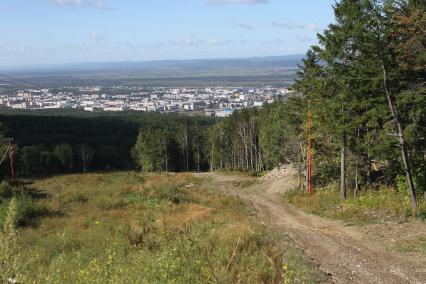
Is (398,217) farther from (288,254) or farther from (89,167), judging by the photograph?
(89,167)

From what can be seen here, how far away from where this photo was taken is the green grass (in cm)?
1666

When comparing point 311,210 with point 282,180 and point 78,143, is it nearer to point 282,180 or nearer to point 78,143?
point 282,180

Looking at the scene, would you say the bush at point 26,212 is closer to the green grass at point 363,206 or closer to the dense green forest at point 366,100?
the green grass at point 363,206

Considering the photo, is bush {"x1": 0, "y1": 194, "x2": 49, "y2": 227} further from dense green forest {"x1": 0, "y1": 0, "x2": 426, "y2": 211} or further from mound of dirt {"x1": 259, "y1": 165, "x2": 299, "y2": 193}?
mound of dirt {"x1": 259, "y1": 165, "x2": 299, "y2": 193}

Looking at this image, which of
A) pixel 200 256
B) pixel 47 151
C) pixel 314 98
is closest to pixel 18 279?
pixel 200 256

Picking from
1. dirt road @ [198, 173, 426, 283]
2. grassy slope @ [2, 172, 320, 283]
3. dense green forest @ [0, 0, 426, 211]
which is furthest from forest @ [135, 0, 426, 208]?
grassy slope @ [2, 172, 320, 283]

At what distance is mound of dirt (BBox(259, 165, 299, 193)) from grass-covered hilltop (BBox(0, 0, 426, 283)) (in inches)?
8.1

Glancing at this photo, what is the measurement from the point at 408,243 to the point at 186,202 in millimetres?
12441

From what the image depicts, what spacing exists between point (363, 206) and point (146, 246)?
450 inches

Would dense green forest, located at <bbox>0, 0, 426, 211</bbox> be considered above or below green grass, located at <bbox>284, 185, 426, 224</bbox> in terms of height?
above

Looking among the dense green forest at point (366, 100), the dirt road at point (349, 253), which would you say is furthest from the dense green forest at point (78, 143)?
the dirt road at point (349, 253)

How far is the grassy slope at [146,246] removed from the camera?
5809mm

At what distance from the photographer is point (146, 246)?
32.9 feet

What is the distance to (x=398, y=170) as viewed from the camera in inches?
912
